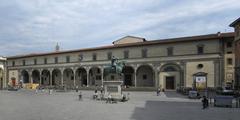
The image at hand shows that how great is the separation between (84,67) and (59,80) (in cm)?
1014

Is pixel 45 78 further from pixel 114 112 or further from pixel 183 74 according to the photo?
pixel 114 112

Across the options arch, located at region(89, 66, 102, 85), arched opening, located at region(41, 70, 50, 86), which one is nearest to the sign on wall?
arch, located at region(89, 66, 102, 85)

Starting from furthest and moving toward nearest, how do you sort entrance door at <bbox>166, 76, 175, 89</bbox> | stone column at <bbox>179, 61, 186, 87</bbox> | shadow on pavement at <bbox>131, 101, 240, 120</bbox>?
entrance door at <bbox>166, 76, 175, 89</bbox> < stone column at <bbox>179, 61, 186, 87</bbox> < shadow on pavement at <bbox>131, 101, 240, 120</bbox>

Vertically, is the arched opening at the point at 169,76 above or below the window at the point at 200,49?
below

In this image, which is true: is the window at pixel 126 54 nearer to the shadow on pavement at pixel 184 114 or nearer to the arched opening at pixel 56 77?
the arched opening at pixel 56 77

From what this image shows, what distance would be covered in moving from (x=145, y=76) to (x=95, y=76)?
39.9 feet

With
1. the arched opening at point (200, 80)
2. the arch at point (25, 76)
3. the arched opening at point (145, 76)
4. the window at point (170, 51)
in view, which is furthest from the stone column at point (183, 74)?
the arch at point (25, 76)

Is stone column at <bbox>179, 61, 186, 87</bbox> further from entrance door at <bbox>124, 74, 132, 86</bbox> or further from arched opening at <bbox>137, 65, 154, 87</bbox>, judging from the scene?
entrance door at <bbox>124, 74, 132, 86</bbox>

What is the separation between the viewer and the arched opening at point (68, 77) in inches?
2655

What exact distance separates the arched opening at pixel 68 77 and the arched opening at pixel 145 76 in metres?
17.2

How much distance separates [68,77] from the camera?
68375mm

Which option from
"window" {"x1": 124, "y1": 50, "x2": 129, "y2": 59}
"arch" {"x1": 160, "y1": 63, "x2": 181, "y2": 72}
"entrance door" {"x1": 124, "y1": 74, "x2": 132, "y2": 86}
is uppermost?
"window" {"x1": 124, "y1": 50, "x2": 129, "y2": 59}

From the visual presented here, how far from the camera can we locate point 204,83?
160ft

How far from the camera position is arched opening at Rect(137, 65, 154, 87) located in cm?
5700
